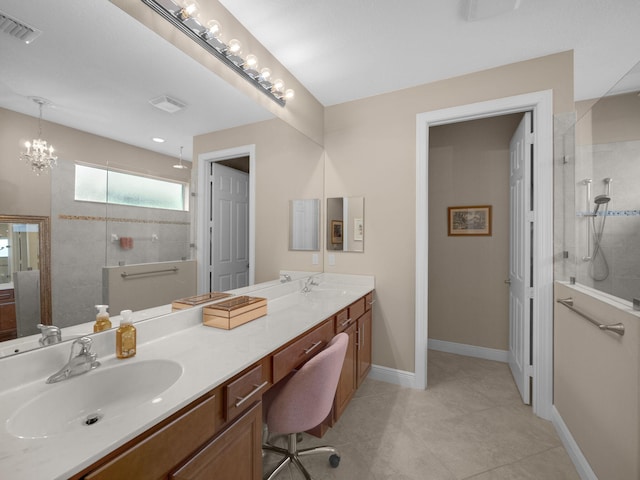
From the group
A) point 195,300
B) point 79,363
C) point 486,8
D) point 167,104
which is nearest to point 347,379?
point 195,300

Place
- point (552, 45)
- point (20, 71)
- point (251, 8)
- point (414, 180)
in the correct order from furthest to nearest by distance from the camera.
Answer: point (414, 180) < point (552, 45) < point (251, 8) < point (20, 71)

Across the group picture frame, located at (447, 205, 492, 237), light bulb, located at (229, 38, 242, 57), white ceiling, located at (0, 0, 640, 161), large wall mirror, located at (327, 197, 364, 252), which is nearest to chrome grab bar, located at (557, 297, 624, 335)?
white ceiling, located at (0, 0, 640, 161)

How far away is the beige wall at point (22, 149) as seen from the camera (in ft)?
2.98

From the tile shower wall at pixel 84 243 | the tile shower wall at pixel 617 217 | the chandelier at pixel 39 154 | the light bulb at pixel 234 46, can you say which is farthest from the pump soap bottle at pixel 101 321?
the tile shower wall at pixel 617 217

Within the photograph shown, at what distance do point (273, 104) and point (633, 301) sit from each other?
7.74 feet

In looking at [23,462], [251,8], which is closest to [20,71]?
[23,462]

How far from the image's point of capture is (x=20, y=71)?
3.03 feet

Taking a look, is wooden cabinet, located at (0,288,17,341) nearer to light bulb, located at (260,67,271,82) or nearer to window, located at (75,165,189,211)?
window, located at (75,165,189,211)

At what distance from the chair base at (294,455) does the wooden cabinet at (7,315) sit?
126 cm

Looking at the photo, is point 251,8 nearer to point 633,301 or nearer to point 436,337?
Answer: point 633,301

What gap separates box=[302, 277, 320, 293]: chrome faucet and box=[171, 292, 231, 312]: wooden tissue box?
2.79 ft

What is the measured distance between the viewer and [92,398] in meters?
0.97

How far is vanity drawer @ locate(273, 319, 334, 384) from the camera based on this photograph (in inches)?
50.8

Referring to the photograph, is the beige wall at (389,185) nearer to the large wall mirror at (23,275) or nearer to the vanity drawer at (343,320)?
the vanity drawer at (343,320)
